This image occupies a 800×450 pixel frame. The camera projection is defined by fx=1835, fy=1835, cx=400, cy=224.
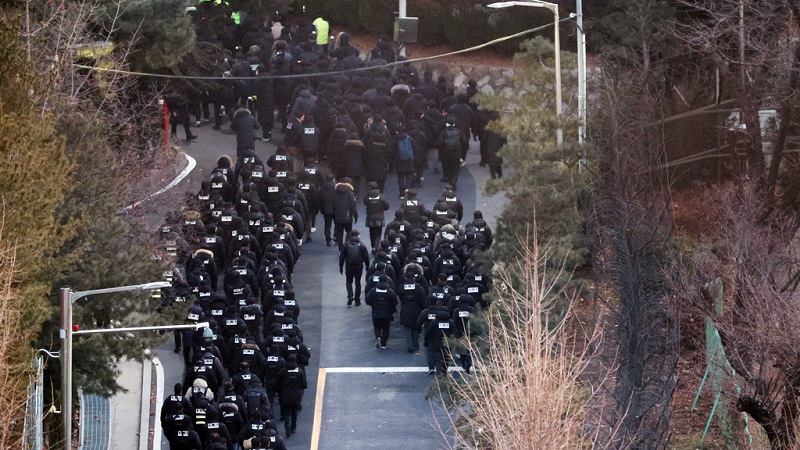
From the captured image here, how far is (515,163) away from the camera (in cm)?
3319

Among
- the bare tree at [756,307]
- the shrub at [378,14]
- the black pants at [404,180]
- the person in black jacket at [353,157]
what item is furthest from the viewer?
the shrub at [378,14]

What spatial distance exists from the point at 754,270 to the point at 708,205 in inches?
332

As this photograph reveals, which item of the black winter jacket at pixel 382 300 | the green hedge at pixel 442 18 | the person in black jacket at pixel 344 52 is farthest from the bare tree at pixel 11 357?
the green hedge at pixel 442 18

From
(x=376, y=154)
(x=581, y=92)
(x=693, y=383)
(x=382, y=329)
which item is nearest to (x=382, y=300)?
(x=382, y=329)

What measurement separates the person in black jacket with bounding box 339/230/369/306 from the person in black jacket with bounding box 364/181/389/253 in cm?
189

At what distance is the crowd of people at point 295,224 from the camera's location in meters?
29.3

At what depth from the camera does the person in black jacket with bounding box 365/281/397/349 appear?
104 ft

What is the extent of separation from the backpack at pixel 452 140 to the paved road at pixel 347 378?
3.56 meters

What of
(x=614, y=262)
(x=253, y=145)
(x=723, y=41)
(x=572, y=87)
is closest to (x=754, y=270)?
(x=614, y=262)

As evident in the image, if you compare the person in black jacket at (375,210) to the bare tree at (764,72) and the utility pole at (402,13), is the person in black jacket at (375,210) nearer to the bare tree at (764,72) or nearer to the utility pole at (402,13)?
the bare tree at (764,72)

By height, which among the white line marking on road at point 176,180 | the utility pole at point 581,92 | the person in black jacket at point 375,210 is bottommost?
the person in black jacket at point 375,210

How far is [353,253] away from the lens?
33.7 meters

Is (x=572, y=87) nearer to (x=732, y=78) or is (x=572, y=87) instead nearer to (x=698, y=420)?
(x=732, y=78)

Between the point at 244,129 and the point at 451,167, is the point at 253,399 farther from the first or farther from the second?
the point at 244,129
